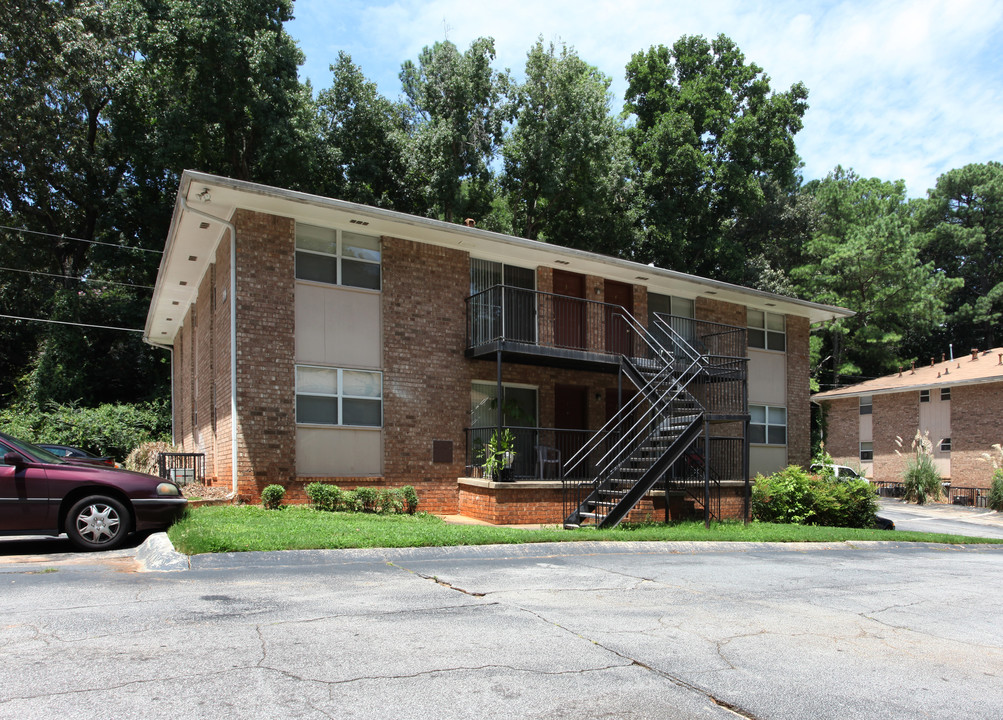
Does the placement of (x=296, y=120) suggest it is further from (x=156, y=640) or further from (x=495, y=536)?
(x=156, y=640)

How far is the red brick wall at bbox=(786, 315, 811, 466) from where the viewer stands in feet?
77.5

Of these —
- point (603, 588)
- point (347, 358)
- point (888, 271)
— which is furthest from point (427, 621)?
point (888, 271)

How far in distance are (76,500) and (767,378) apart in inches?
770

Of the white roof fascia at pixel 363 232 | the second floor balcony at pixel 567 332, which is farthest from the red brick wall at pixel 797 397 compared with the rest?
the second floor balcony at pixel 567 332

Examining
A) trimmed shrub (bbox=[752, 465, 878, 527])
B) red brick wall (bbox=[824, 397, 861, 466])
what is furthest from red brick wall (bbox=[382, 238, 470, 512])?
red brick wall (bbox=[824, 397, 861, 466])

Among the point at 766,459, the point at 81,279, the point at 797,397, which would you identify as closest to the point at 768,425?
the point at 766,459

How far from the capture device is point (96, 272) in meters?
34.0

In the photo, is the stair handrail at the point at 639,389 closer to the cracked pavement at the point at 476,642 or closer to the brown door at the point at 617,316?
the brown door at the point at 617,316

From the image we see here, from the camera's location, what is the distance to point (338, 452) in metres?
14.7

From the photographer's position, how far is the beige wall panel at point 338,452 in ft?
47.0

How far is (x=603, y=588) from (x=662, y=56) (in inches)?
1558

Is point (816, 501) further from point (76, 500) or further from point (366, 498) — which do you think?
point (76, 500)

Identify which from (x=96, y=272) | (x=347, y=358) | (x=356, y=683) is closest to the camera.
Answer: (x=356, y=683)

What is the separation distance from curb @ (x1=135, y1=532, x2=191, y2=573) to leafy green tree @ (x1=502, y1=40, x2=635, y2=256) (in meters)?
28.8
